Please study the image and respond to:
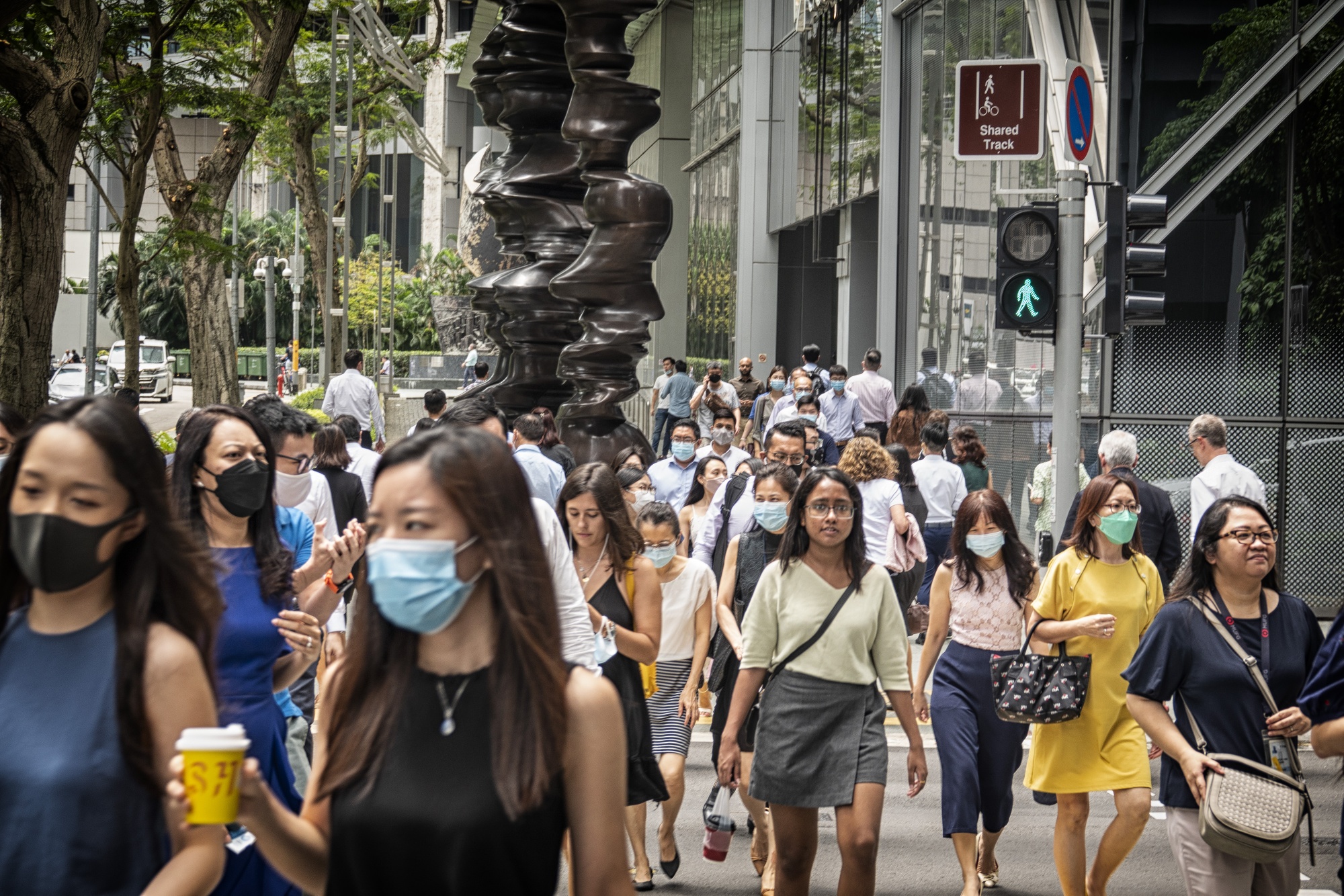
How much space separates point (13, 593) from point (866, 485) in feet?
23.4

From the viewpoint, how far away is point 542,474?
9516 mm

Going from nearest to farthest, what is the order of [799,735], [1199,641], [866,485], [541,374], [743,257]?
[1199,641], [799,735], [866,485], [541,374], [743,257]

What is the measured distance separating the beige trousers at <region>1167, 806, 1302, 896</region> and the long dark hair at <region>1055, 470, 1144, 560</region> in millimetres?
1644

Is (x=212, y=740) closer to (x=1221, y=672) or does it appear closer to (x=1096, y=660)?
(x=1221, y=672)

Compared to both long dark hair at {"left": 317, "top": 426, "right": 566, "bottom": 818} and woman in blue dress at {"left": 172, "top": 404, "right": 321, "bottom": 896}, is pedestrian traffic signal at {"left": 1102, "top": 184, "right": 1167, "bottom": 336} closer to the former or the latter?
woman in blue dress at {"left": 172, "top": 404, "right": 321, "bottom": 896}

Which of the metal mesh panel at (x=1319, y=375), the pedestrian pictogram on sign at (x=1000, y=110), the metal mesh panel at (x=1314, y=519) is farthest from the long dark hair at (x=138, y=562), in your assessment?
the metal mesh panel at (x=1319, y=375)

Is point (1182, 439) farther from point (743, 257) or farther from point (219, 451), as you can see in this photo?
point (743, 257)

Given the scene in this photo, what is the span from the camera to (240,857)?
3.93 metres

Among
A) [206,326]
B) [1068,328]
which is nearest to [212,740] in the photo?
[1068,328]

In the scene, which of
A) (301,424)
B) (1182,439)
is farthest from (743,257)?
(301,424)

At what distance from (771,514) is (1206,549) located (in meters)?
2.45

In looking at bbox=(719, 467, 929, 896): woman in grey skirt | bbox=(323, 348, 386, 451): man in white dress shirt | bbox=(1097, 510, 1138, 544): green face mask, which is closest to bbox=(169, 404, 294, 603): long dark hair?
bbox=(719, 467, 929, 896): woman in grey skirt

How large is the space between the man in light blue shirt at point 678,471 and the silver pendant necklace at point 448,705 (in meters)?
8.05

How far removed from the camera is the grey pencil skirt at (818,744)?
560 cm
